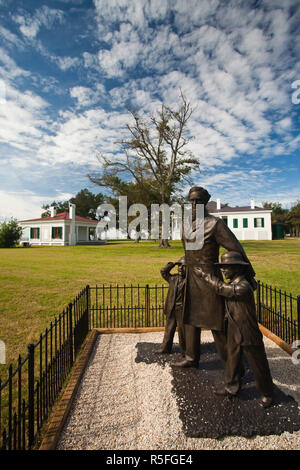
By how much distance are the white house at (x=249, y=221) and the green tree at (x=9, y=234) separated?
23986 millimetres

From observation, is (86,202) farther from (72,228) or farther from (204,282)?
(204,282)

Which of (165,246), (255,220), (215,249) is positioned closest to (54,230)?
(165,246)

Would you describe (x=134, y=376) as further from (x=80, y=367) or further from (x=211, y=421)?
(x=211, y=421)

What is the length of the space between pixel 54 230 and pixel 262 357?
36.4 metres

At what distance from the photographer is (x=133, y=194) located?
3206cm

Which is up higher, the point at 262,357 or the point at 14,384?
the point at 262,357

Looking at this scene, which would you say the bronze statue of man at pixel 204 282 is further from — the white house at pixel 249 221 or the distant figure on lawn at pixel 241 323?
the white house at pixel 249 221

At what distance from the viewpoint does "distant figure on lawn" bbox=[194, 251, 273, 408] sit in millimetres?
2811

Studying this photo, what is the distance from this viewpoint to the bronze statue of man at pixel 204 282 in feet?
10.5

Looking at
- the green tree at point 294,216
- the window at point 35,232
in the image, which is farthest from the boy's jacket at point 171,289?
the green tree at point 294,216

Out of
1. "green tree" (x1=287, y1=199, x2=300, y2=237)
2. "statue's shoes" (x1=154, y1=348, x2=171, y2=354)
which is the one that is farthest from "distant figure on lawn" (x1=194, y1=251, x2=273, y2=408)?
"green tree" (x1=287, y1=199, x2=300, y2=237)

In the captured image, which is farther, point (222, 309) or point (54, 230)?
point (54, 230)

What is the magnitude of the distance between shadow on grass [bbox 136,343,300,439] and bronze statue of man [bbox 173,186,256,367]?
19.2 inches

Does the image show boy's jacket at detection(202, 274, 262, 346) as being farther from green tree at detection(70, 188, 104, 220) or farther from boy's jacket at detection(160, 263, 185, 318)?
green tree at detection(70, 188, 104, 220)
